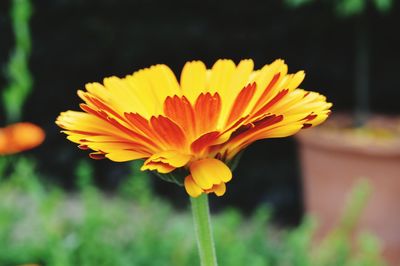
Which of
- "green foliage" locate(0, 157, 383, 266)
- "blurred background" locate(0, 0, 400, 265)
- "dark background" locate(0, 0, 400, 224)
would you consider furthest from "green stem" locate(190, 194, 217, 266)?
"dark background" locate(0, 0, 400, 224)

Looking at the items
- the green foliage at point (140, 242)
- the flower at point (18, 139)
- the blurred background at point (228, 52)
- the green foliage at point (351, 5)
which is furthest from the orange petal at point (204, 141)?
the blurred background at point (228, 52)

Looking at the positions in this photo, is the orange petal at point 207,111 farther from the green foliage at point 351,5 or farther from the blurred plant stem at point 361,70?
the blurred plant stem at point 361,70

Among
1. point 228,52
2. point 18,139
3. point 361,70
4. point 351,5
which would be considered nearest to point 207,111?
point 18,139

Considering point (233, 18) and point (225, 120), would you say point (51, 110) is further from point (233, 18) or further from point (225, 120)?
point (225, 120)

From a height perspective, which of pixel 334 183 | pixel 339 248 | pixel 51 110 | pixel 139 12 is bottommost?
pixel 339 248

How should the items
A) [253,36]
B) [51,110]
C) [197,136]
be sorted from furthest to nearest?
[51,110]
[253,36]
[197,136]

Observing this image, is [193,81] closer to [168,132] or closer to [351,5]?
[168,132]

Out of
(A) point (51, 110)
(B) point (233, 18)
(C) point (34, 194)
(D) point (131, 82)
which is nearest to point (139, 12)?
(B) point (233, 18)

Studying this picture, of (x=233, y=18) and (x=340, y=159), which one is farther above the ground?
(x=233, y=18)
